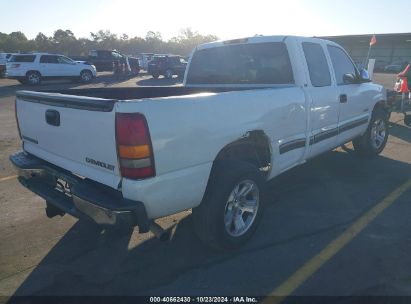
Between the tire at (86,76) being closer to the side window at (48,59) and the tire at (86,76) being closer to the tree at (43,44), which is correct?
the side window at (48,59)

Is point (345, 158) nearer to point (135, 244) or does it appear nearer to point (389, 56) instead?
point (135, 244)

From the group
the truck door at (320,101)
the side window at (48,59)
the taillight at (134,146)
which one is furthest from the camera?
the side window at (48,59)

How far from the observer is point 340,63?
556 cm

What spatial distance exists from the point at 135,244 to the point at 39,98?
1.72m

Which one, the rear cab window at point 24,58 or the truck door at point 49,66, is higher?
the rear cab window at point 24,58

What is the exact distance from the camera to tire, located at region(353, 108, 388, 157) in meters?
6.56

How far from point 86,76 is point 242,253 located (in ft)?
75.4

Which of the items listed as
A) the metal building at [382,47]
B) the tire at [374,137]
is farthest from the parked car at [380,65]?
the tire at [374,137]

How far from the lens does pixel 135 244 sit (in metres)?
3.79

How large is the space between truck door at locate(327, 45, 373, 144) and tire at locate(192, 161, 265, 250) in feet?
7.61

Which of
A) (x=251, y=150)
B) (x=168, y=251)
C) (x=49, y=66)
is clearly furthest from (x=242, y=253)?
(x=49, y=66)

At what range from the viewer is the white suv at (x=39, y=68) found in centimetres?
2111

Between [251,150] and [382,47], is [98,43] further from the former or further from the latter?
[251,150]

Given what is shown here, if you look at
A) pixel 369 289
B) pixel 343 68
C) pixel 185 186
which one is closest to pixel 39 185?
pixel 185 186
